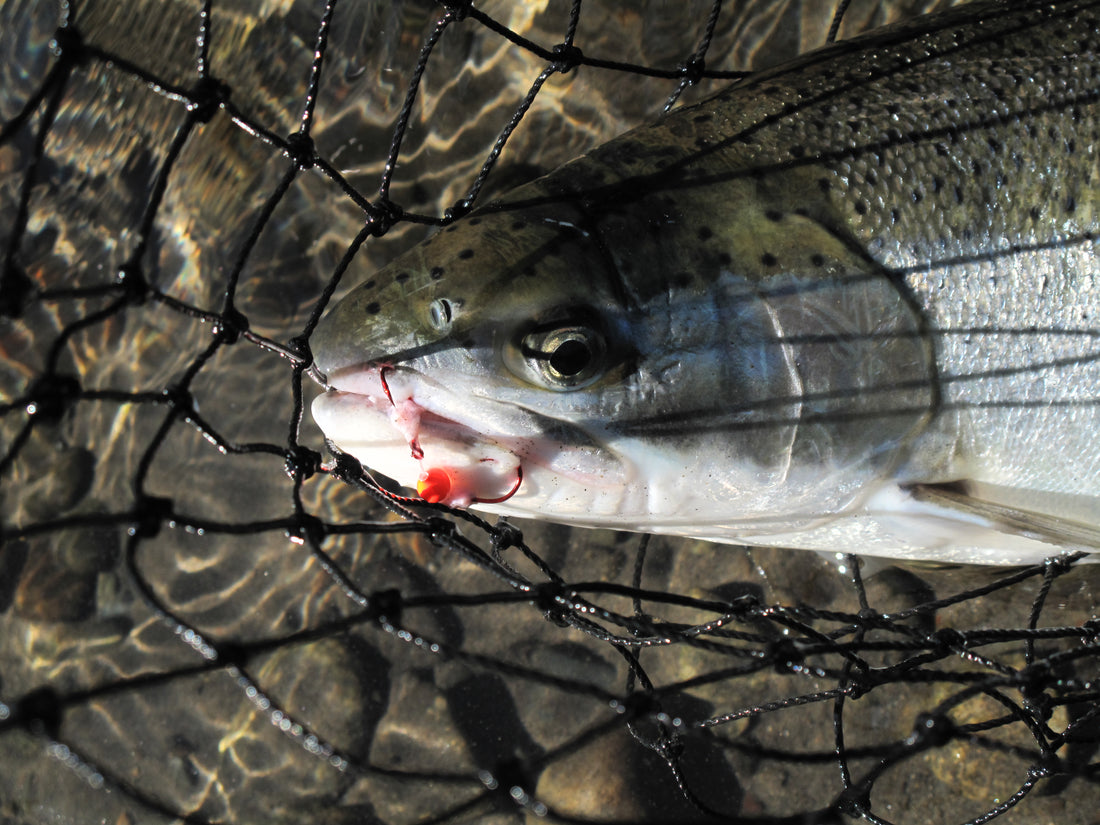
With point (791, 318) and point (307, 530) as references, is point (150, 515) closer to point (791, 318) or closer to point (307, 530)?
point (307, 530)

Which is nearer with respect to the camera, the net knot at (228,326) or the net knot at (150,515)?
the net knot at (150,515)

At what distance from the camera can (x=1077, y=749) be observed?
2891mm

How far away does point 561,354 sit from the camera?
6.37 ft

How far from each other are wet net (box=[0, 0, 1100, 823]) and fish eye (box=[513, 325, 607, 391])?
0.60 meters

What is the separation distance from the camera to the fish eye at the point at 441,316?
6.34 feet

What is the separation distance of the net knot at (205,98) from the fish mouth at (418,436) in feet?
3.09

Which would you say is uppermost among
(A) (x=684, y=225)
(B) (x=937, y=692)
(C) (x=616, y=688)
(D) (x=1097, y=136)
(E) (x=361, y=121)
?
(E) (x=361, y=121)

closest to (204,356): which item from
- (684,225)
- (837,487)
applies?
(684,225)

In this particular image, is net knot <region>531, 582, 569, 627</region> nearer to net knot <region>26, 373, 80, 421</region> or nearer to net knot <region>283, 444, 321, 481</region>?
net knot <region>283, 444, 321, 481</region>

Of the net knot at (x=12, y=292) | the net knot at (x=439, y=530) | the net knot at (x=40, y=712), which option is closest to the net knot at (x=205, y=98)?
the net knot at (x=12, y=292)

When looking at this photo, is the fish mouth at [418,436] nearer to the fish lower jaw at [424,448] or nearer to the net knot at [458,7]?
the fish lower jaw at [424,448]

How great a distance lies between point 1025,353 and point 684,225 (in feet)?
3.44

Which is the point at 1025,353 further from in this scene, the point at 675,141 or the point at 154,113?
the point at 154,113

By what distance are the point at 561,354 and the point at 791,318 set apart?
651 millimetres
